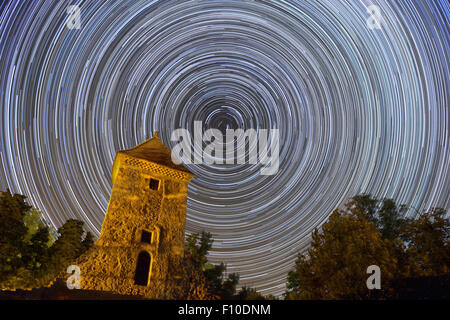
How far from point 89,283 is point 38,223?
18.6 m

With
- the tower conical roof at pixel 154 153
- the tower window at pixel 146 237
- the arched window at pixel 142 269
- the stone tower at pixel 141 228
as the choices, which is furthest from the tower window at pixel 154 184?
the arched window at pixel 142 269

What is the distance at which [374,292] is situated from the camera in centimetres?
1351

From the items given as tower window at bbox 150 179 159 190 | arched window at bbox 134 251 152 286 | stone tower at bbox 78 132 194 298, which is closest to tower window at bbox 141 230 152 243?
stone tower at bbox 78 132 194 298

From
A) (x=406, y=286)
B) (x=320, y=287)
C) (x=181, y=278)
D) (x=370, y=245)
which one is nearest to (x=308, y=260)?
(x=320, y=287)

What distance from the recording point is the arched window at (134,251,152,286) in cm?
1762

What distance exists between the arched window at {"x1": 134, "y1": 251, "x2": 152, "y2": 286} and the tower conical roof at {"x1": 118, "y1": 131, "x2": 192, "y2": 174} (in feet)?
21.5

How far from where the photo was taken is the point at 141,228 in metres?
19.1

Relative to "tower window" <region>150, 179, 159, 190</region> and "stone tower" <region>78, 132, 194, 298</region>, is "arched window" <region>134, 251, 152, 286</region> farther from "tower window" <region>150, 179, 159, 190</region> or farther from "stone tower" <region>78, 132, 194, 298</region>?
"tower window" <region>150, 179, 159, 190</region>

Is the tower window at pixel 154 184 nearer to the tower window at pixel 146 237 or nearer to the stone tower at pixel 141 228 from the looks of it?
the stone tower at pixel 141 228
